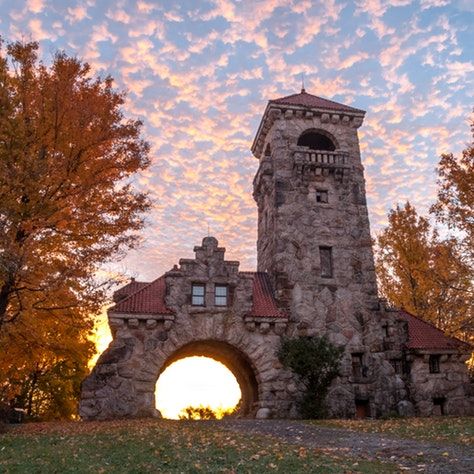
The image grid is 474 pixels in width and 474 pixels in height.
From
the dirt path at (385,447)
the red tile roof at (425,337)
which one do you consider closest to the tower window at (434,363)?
the red tile roof at (425,337)

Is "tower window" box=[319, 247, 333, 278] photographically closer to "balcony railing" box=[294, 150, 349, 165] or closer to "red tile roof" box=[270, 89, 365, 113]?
"balcony railing" box=[294, 150, 349, 165]

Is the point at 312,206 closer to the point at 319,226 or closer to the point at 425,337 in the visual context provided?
the point at 319,226

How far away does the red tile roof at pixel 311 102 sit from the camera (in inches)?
1173

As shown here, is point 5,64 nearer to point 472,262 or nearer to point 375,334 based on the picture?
point 472,262

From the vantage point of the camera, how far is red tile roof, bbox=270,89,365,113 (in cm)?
2980

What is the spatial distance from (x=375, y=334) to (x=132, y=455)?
17997mm

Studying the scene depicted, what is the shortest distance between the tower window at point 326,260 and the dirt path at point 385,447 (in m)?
11.9

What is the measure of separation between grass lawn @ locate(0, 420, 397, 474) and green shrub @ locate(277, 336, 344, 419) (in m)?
9.27

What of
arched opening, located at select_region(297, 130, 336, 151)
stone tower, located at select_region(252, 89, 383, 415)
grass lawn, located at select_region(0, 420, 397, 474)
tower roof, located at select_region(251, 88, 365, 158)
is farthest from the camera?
arched opening, located at select_region(297, 130, 336, 151)

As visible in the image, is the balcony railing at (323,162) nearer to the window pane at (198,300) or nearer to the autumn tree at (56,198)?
the window pane at (198,300)

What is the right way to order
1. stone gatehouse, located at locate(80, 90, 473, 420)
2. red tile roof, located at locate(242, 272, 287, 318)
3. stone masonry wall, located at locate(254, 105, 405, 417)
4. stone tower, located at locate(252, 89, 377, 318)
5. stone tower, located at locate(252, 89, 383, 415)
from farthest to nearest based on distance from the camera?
stone tower, located at locate(252, 89, 377, 318) < stone tower, located at locate(252, 89, 383, 415) < stone masonry wall, located at locate(254, 105, 405, 417) < red tile roof, located at locate(242, 272, 287, 318) < stone gatehouse, located at locate(80, 90, 473, 420)

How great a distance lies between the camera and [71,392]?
36.2 meters

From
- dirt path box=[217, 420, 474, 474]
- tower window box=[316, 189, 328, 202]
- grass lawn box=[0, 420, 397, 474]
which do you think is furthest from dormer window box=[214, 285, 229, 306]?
grass lawn box=[0, 420, 397, 474]

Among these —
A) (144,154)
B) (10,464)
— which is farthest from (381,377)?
(10,464)
